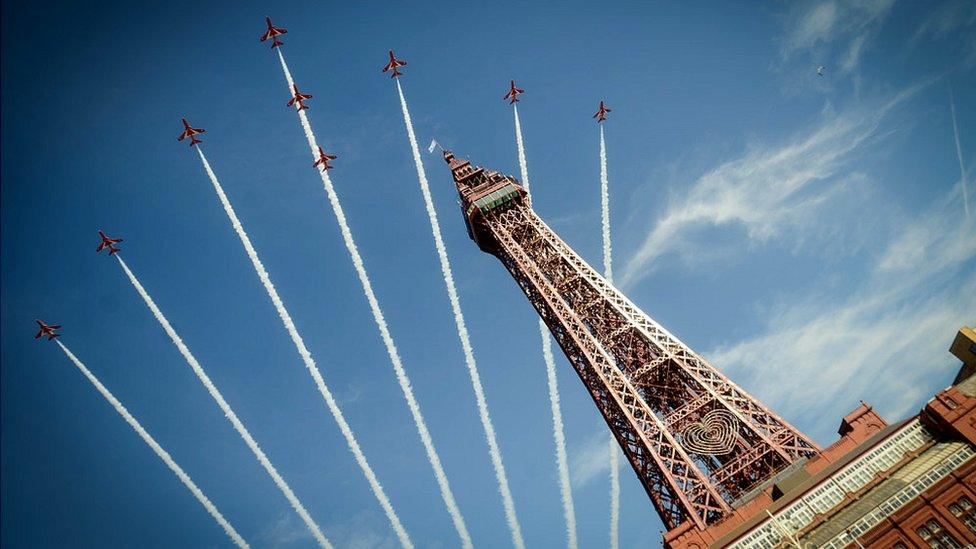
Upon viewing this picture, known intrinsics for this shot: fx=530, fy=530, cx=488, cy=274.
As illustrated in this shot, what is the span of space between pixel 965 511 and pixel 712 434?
54.8 feet

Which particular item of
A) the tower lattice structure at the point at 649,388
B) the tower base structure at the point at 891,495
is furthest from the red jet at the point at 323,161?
the tower base structure at the point at 891,495

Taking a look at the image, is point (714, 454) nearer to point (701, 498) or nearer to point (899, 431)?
point (701, 498)

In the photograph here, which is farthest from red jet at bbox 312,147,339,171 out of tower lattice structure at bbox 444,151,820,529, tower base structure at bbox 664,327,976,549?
tower base structure at bbox 664,327,976,549

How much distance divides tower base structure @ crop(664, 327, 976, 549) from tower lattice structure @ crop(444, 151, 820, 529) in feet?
17.1

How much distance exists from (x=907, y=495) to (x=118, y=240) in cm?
8507

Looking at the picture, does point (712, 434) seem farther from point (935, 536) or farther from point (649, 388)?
point (935, 536)

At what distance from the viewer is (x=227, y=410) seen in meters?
57.0

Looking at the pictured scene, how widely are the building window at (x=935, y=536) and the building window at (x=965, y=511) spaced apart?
3.50ft

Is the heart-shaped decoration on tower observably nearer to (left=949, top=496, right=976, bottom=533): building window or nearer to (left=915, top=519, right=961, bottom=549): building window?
(left=915, top=519, right=961, bottom=549): building window

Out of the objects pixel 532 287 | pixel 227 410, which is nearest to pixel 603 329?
pixel 532 287

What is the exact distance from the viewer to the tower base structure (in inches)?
1125

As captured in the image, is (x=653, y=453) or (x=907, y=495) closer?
(x=907, y=495)

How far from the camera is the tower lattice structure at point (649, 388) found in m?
40.1

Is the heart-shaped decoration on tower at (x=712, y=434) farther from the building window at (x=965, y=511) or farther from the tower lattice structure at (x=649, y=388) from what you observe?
the building window at (x=965, y=511)
